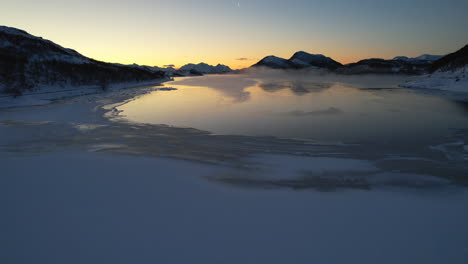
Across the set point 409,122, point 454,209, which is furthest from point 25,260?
point 409,122

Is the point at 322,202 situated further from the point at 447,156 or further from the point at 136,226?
the point at 447,156

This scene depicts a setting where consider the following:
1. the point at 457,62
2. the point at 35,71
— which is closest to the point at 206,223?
the point at 35,71

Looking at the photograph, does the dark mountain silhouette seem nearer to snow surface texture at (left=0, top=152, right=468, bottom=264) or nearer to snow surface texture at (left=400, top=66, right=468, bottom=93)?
snow surface texture at (left=400, top=66, right=468, bottom=93)

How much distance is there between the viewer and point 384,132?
11.9 meters

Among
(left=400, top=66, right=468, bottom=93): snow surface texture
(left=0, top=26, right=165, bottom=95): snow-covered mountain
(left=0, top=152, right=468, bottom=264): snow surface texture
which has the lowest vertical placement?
(left=0, top=152, right=468, bottom=264): snow surface texture

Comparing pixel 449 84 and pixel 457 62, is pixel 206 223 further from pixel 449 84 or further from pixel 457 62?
pixel 457 62

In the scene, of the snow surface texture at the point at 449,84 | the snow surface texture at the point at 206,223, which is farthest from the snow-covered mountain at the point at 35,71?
the snow surface texture at the point at 449,84

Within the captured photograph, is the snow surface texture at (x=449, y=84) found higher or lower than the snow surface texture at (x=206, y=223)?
higher

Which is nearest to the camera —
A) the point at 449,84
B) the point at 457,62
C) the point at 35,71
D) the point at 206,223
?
the point at 206,223

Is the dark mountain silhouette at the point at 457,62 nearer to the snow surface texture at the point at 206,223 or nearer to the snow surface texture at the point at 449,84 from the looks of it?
the snow surface texture at the point at 449,84

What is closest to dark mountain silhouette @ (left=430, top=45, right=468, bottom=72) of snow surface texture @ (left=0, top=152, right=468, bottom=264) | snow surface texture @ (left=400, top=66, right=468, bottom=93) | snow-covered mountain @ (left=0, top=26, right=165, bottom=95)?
snow surface texture @ (left=400, top=66, right=468, bottom=93)

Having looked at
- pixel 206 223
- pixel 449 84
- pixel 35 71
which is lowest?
pixel 206 223

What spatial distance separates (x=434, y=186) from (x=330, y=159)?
9.20 feet

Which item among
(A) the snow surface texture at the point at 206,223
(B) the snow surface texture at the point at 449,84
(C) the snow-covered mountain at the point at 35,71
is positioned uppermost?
(C) the snow-covered mountain at the point at 35,71
